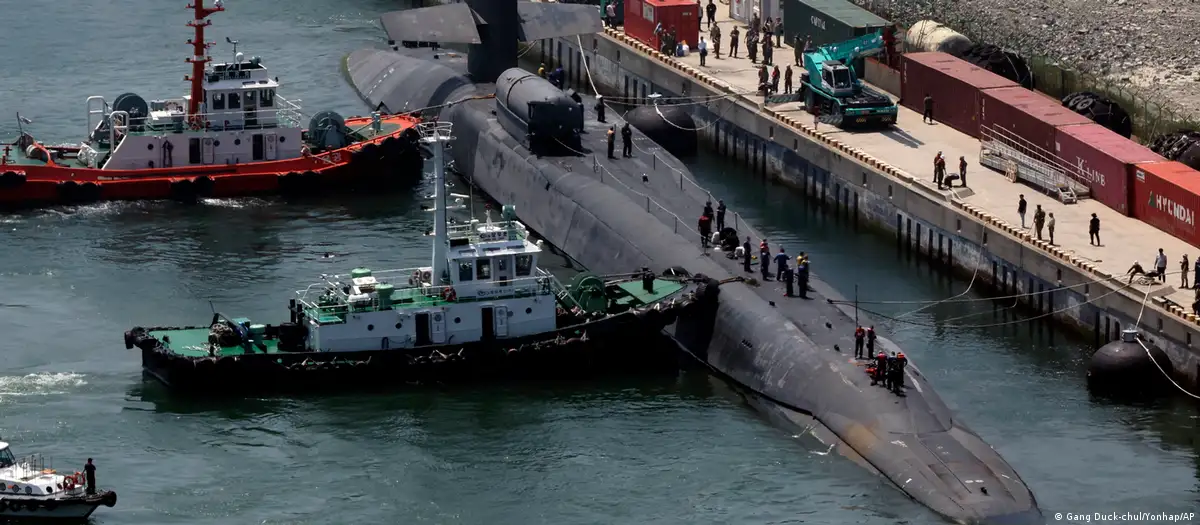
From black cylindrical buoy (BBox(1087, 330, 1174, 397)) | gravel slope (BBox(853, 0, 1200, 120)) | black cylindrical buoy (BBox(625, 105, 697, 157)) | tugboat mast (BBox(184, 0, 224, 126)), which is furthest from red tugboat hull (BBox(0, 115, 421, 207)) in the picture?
black cylindrical buoy (BBox(1087, 330, 1174, 397))

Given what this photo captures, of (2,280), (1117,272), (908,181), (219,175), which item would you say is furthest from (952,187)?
(2,280)

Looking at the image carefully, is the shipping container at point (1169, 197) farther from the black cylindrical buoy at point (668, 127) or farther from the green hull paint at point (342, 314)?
the black cylindrical buoy at point (668, 127)

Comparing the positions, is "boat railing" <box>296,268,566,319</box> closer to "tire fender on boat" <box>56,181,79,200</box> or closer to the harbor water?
the harbor water

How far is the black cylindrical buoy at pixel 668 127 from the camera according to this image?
99438mm

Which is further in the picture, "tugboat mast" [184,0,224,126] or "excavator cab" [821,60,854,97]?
"excavator cab" [821,60,854,97]

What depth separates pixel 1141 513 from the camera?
2375 inches

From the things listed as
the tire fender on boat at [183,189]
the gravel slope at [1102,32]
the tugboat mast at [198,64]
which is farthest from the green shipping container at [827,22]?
the tire fender on boat at [183,189]

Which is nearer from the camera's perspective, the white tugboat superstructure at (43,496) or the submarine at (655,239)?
the white tugboat superstructure at (43,496)

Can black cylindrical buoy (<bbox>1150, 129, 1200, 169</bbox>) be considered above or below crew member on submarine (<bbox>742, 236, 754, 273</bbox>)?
above

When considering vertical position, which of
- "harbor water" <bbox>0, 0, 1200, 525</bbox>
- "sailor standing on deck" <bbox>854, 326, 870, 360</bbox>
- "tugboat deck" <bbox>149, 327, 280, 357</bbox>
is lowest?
"harbor water" <bbox>0, 0, 1200, 525</bbox>

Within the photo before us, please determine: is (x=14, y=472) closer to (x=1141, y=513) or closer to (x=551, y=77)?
(x=1141, y=513)

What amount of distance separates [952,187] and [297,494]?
34314mm

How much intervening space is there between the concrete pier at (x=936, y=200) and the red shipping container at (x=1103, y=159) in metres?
0.76

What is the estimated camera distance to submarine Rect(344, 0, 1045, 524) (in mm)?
62094
